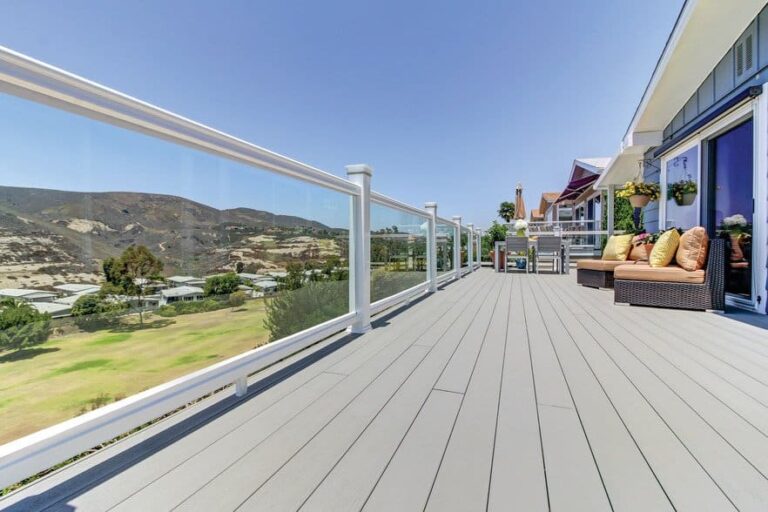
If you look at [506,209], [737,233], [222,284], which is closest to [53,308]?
[222,284]

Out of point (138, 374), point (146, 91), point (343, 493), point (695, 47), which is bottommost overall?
point (343, 493)

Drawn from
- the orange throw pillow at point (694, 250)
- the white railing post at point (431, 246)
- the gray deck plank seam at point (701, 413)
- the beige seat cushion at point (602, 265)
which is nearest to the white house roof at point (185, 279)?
the gray deck plank seam at point (701, 413)

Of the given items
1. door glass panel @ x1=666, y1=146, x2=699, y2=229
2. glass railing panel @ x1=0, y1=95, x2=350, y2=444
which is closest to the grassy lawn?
→ glass railing panel @ x1=0, y1=95, x2=350, y2=444

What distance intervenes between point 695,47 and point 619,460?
16.3 feet

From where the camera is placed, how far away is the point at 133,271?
126 cm

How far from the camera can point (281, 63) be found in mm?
10984

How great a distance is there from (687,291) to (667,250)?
1.61 feet

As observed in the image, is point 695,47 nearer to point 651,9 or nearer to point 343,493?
point 651,9

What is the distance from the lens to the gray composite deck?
0.98m

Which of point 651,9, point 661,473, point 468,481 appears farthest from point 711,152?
point 468,481

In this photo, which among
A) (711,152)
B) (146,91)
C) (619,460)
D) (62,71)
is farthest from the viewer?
(146,91)

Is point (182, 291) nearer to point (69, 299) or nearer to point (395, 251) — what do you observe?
point (69, 299)

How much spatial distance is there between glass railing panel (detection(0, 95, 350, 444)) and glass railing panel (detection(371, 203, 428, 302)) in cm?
147

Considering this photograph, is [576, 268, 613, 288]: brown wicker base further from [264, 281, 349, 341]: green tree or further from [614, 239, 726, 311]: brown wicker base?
[264, 281, 349, 341]: green tree
